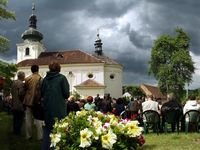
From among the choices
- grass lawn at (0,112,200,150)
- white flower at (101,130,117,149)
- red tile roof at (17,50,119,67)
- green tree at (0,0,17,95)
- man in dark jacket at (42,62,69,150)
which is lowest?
grass lawn at (0,112,200,150)

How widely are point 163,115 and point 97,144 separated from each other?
943cm

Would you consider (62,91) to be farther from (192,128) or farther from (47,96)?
(192,128)

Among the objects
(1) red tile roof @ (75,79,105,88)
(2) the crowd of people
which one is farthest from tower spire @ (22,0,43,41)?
(2) the crowd of people

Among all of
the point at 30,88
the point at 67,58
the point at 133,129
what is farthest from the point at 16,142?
the point at 67,58

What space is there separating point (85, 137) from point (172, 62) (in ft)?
194

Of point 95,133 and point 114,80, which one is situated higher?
point 114,80

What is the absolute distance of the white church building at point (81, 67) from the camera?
80481 mm

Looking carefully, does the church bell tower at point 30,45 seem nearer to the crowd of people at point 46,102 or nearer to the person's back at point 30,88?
the crowd of people at point 46,102

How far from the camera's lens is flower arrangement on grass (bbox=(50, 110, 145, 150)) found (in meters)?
6.66

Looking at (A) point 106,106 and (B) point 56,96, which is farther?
(A) point 106,106

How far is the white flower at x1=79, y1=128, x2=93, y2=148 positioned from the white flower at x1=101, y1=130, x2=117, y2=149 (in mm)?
198

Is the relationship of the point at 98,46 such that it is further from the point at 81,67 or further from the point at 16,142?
the point at 16,142

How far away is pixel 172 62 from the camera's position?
212 feet

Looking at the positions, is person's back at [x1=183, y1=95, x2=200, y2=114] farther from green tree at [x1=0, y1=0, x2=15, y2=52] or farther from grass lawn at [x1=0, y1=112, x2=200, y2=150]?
green tree at [x1=0, y1=0, x2=15, y2=52]
